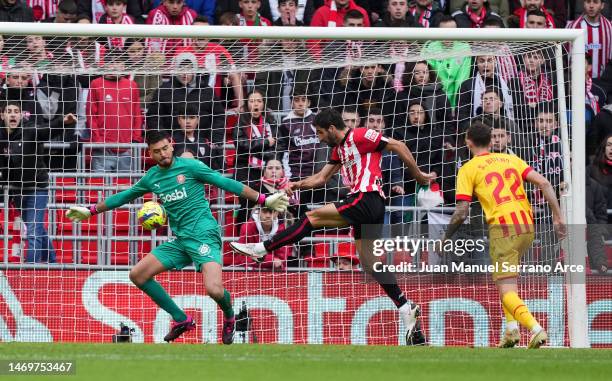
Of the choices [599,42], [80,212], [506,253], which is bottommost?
[506,253]

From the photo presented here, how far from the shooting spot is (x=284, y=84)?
47.3 ft

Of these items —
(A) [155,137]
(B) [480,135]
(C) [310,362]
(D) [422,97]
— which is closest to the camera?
(C) [310,362]

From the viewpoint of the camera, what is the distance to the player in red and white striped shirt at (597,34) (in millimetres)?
16844

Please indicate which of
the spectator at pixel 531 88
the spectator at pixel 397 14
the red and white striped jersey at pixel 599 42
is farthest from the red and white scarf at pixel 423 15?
the spectator at pixel 531 88

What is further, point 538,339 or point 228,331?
point 228,331

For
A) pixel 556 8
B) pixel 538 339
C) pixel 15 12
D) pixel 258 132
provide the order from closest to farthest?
pixel 538 339 → pixel 258 132 → pixel 15 12 → pixel 556 8

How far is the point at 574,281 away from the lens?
12.4 meters

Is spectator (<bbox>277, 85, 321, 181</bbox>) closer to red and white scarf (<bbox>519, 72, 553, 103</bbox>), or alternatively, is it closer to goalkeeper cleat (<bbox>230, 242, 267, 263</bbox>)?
goalkeeper cleat (<bbox>230, 242, 267, 263</bbox>)

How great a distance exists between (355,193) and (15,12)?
21.1 feet

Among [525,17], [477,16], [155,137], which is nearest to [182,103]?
[155,137]

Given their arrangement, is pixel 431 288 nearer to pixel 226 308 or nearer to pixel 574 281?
pixel 574 281

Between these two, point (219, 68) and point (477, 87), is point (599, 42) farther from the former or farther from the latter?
point (219, 68)

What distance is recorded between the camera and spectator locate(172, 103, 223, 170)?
1419 centimetres

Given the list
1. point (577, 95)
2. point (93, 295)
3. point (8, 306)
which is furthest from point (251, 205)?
point (577, 95)
